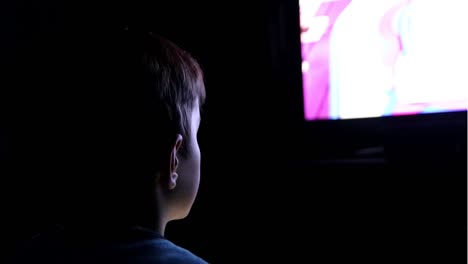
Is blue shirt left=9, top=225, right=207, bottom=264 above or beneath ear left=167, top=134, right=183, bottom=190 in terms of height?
beneath

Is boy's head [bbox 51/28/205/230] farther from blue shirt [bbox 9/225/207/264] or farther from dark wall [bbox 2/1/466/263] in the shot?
dark wall [bbox 2/1/466/263]

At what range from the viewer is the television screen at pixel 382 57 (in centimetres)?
95

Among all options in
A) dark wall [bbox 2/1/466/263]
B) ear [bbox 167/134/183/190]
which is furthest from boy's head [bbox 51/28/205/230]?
dark wall [bbox 2/1/466/263]

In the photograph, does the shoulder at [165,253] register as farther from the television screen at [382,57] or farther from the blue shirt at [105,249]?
the television screen at [382,57]

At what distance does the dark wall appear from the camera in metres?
0.96

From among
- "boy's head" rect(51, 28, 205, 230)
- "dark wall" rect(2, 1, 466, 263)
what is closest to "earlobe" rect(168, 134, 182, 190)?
"boy's head" rect(51, 28, 205, 230)

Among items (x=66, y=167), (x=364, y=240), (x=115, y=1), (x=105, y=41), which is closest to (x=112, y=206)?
(x=66, y=167)

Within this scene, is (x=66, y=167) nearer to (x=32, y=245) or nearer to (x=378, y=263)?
(x=32, y=245)

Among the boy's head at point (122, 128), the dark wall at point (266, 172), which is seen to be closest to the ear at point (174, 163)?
the boy's head at point (122, 128)

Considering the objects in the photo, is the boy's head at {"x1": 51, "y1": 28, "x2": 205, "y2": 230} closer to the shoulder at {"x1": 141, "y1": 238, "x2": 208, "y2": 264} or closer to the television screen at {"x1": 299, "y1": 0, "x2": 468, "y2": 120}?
the shoulder at {"x1": 141, "y1": 238, "x2": 208, "y2": 264}

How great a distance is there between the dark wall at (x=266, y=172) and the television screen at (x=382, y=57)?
54 millimetres

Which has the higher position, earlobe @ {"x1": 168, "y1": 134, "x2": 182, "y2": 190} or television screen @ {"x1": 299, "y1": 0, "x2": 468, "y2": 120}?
television screen @ {"x1": 299, "y1": 0, "x2": 468, "y2": 120}

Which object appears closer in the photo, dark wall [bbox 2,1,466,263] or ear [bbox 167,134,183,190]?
ear [bbox 167,134,183,190]

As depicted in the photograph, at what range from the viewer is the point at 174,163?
0.60 metres
